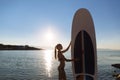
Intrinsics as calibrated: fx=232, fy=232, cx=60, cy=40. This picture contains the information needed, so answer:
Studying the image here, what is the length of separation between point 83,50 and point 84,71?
3.70 ft

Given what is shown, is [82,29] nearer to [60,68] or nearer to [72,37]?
[72,37]

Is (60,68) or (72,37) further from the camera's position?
(72,37)

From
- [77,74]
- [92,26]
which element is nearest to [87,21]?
[92,26]

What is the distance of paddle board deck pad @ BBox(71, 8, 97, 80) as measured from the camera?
41.0ft

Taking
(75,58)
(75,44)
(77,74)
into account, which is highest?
(75,44)

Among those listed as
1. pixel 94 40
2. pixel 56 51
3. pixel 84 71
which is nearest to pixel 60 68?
→ pixel 56 51

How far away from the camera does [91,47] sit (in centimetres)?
1257

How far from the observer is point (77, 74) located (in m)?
12.7

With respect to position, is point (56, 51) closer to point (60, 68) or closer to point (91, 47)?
point (60, 68)

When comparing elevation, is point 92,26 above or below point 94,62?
above

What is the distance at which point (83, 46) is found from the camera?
12.6m

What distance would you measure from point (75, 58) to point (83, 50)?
72 cm

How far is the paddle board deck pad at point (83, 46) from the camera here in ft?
41.0

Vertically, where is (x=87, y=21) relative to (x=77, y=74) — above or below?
above
